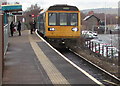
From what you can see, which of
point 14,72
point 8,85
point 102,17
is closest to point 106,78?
point 14,72

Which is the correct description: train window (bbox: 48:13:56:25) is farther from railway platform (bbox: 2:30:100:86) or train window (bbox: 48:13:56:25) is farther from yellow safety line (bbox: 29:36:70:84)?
yellow safety line (bbox: 29:36:70:84)

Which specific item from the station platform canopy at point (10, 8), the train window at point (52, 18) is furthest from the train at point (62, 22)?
the station platform canopy at point (10, 8)

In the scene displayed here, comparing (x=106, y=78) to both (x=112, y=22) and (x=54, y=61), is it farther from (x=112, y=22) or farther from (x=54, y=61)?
(x=112, y=22)

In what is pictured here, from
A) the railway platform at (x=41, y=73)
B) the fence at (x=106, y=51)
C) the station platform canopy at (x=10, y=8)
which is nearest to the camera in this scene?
the railway platform at (x=41, y=73)

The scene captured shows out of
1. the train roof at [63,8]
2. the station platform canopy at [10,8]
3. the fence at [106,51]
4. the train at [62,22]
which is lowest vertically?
the fence at [106,51]

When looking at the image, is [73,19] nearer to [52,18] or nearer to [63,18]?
[63,18]

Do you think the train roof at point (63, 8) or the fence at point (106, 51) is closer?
the train roof at point (63, 8)

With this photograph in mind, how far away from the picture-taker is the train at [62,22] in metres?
21.6

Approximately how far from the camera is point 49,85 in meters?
7.73

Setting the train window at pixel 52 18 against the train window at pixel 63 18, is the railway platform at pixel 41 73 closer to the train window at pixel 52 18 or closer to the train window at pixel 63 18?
the train window at pixel 52 18

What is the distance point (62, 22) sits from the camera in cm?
2191

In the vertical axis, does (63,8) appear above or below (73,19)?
above

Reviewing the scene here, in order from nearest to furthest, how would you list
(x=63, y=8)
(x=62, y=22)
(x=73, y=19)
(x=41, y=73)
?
(x=41, y=73), (x=63, y=8), (x=73, y=19), (x=62, y=22)

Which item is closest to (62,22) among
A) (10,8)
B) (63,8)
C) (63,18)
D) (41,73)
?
(63,18)
